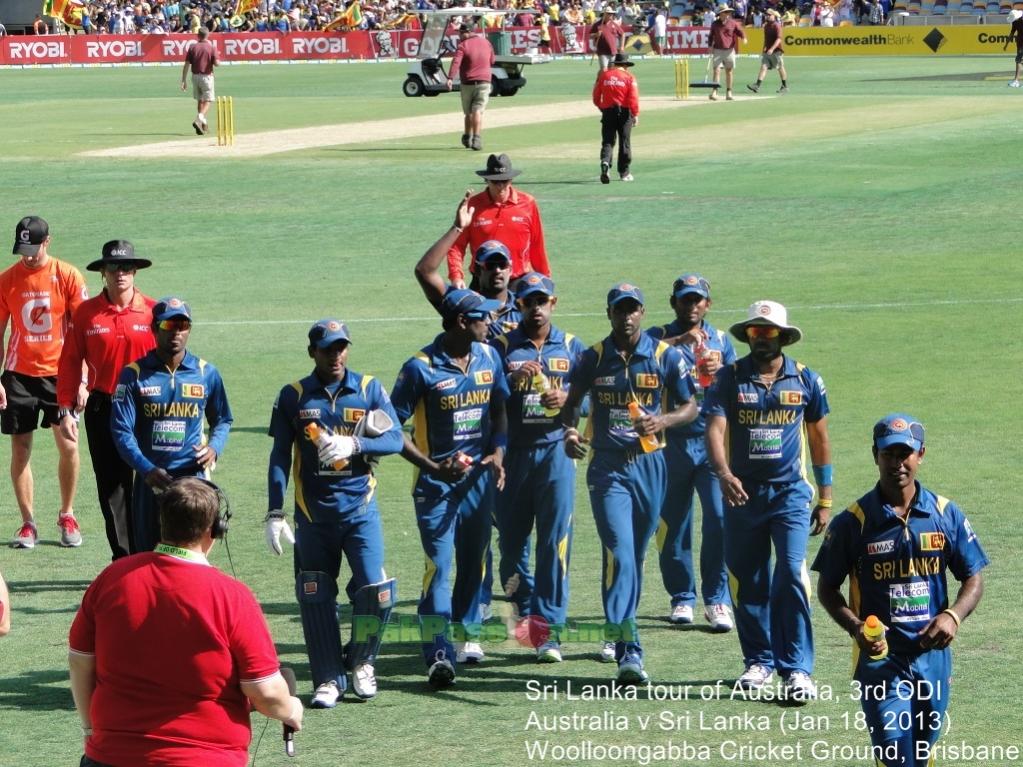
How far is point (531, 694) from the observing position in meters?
8.95

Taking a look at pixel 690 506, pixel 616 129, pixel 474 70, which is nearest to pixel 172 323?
pixel 690 506

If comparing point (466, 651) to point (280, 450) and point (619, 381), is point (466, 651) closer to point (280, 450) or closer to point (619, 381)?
point (280, 450)

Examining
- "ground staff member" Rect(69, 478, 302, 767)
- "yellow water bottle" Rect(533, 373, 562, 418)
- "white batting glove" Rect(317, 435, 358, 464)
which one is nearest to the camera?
"ground staff member" Rect(69, 478, 302, 767)

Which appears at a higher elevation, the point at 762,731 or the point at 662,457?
the point at 662,457

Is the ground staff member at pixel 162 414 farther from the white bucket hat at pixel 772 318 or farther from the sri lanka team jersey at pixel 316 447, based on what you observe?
the white bucket hat at pixel 772 318

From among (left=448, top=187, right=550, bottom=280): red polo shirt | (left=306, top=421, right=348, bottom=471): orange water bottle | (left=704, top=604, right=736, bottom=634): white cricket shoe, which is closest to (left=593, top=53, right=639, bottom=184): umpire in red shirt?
(left=448, top=187, right=550, bottom=280): red polo shirt

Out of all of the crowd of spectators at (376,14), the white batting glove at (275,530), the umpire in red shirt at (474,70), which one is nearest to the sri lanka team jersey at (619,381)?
the white batting glove at (275,530)

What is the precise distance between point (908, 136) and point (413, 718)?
92.3 feet

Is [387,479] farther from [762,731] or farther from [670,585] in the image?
[762,731]

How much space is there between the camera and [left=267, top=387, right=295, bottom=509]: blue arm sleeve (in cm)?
892

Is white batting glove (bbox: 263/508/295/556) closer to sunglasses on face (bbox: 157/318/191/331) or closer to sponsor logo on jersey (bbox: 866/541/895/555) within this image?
sunglasses on face (bbox: 157/318/191/331)

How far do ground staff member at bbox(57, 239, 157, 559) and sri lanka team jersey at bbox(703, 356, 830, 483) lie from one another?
3.74 metres

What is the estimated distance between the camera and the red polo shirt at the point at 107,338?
10500mm

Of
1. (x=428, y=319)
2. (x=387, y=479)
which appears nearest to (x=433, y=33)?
(x=428, y=319)
